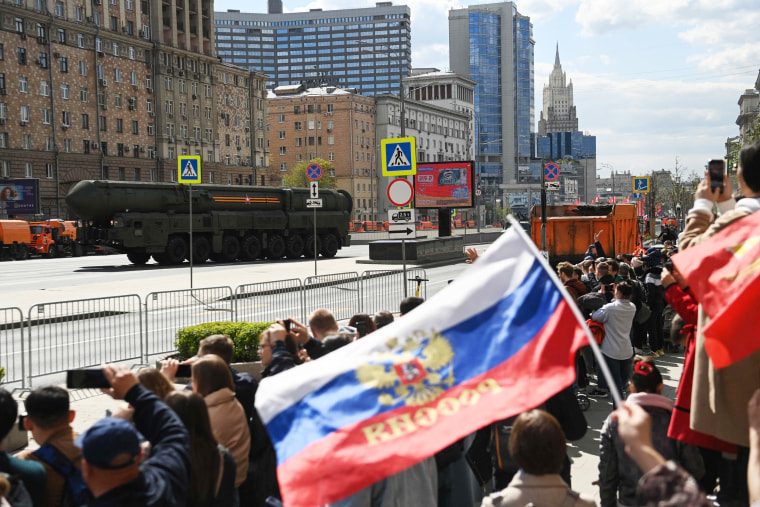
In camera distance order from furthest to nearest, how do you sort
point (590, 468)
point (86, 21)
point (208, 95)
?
point (208, 95), point (86, 21), point (590, 468)

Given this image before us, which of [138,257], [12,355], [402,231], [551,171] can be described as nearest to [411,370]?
[12,355]

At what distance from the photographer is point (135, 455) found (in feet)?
10.7

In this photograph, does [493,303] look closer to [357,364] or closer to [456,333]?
[456,333]

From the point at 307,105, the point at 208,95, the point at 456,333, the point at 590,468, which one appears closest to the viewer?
the point at 456,333

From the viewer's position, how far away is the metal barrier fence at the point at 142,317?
1251cm

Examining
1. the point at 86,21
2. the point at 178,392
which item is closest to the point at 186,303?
the point at 178,392

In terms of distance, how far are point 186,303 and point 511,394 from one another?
46.3ft

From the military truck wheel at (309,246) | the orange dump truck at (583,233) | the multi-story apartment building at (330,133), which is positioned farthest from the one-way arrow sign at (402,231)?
the multi-story apartment building at (330,133)

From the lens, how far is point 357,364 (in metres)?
3.50

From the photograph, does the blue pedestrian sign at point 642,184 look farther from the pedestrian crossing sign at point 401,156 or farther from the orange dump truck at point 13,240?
the orange dump truck at point 13,240

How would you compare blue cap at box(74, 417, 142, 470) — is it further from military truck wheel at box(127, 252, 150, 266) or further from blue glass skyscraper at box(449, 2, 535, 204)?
blue glass skyscraper at box(449, 2, 535, 204)

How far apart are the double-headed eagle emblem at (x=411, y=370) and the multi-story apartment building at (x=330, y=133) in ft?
369

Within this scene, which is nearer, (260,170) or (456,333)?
(456,333)

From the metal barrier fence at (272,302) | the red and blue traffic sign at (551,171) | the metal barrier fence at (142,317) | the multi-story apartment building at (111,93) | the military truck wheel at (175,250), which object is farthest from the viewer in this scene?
the multi-story apartment building at (111,93)
